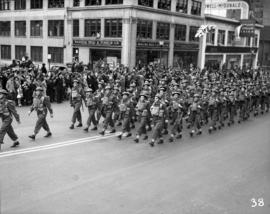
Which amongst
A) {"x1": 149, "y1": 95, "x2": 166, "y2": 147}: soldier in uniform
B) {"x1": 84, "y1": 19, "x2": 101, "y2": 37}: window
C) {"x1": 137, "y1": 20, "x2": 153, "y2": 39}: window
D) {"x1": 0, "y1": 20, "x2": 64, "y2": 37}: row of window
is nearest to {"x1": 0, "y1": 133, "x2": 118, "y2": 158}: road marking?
{"x1": 149, "y1": 95, "x2": 166, "y2": 147}: soldier in uniform

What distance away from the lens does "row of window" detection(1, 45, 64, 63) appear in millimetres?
41469

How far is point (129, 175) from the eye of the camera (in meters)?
9.62

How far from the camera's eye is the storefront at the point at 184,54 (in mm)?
43031

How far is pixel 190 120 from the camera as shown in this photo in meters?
15.3

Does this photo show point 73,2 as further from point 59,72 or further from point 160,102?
point 160,102

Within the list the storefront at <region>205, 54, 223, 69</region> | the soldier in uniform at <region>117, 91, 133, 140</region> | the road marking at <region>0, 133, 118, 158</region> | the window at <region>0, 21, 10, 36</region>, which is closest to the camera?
the road marking at <region>0, 133, 118, 158</region>

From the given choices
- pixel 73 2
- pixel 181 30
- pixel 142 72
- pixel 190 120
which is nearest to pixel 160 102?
pixel 190 120

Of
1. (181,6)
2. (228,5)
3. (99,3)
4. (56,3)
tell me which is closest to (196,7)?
(181,6)

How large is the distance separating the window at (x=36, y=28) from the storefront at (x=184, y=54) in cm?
1569

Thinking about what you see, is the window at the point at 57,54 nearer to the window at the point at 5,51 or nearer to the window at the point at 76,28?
the window at the point at 76,28

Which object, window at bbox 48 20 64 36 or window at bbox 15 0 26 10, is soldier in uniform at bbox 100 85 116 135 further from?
window at bbox 15 0 26 10

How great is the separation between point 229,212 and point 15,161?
19.4ft

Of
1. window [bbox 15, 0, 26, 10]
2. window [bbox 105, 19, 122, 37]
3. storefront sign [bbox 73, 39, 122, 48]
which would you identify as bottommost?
storefront sign [bbox 73, 39, 122, 48]

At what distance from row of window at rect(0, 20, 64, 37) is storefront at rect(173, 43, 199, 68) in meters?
13.2
